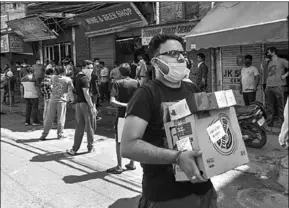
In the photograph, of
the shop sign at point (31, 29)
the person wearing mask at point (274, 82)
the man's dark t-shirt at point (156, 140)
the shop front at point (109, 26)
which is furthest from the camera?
the shop sign at point (31, 29)

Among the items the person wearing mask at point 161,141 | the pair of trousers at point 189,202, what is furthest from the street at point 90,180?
the person wearing mask at point 161,141

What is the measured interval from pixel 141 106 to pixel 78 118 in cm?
479

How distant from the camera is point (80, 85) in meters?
6.52

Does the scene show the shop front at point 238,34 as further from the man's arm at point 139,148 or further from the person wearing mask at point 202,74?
the man's arm at point 139,148

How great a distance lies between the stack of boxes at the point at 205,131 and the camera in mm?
1881

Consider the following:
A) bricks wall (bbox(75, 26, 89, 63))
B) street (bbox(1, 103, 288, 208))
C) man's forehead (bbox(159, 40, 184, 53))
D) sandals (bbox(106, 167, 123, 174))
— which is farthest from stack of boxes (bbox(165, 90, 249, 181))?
bricks wall (bbox(75, 26, 89, 63))

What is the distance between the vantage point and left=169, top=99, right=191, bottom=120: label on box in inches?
74.9

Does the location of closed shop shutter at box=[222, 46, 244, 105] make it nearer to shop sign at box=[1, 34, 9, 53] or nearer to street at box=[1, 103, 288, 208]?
street at box=[1, 103, 288, 208]

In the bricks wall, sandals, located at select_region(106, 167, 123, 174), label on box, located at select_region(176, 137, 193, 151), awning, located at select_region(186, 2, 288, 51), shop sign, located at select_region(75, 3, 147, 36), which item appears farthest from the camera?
the bricks wall

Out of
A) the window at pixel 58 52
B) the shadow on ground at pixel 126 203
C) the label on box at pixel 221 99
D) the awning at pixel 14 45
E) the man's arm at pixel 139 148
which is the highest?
the awning at pixel 14 45

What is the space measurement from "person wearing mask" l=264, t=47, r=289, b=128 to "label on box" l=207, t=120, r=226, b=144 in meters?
6.49

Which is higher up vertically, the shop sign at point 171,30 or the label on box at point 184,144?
the shop sign at point 171,30

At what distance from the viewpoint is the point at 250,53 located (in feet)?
31.2

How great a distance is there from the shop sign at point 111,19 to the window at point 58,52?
2238mm
